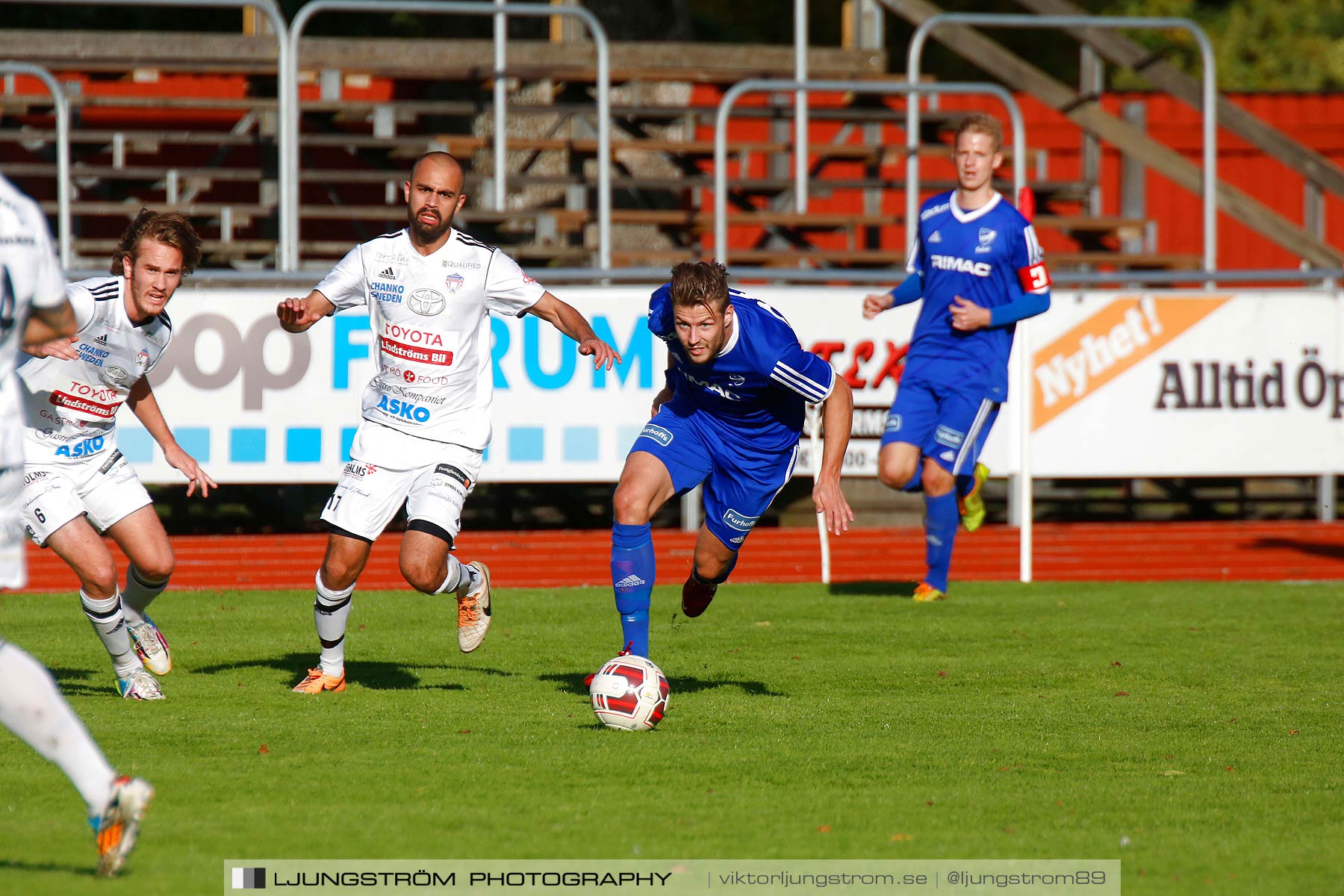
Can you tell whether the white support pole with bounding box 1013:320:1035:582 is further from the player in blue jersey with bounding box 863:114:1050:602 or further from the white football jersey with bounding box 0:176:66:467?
the white football jersey with bounding box 0:176:66:467

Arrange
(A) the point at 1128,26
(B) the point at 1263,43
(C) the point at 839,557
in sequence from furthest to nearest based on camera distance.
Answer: (B) the point at 1263,43
(A) the point at 1128,26
(C) the point at 839,557

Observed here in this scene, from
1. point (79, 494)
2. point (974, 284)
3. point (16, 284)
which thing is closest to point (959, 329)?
point (974, 284)

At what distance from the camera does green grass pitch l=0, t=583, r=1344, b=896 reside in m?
4.55

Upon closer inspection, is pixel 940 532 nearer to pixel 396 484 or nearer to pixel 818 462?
pixel 818 462

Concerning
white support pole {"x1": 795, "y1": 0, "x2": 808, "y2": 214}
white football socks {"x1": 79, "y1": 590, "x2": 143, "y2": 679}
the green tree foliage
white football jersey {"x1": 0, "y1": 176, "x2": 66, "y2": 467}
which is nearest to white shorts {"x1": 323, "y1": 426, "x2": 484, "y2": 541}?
white football socks {"x1": 79, "y1": 590, "x2": 143, "y2": 679}

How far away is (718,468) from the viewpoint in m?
7.11

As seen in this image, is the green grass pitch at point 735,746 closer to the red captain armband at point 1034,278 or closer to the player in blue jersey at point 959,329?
the player in blue jersey at point 959,329

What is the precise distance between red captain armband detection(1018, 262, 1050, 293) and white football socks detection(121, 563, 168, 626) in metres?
5.07

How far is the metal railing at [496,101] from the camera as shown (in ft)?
41.8

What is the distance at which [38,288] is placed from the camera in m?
4.20

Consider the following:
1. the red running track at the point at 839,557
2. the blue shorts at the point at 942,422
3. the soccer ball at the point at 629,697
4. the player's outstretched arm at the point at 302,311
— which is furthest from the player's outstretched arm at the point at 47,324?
the red running track at the point at 839,557

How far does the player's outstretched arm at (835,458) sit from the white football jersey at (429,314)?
142 centimetres

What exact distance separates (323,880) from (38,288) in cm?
166

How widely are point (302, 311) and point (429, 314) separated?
52 cm
